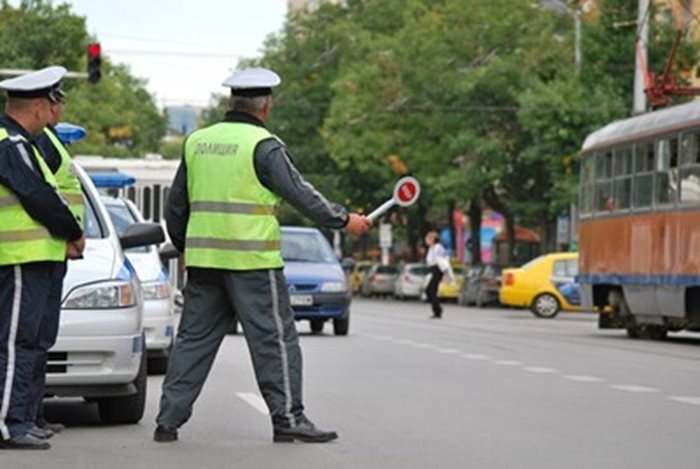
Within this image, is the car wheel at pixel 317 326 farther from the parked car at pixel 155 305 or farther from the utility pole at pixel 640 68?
the utility pole at pixel 640 68

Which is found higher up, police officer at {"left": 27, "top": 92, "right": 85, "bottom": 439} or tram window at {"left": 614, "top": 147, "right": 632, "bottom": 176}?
tram window at {"left": 614, "top": 147, "right": 632, "bottom": 176}

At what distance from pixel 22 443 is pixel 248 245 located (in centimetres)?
155

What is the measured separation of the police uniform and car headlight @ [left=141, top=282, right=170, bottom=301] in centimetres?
631

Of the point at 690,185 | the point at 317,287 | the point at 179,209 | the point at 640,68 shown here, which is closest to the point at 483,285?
the point at 640,68

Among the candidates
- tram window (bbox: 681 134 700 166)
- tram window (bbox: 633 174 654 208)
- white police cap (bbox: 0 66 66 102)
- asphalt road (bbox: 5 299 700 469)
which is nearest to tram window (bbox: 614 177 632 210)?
tram window (bbox: 633 174 654 208)

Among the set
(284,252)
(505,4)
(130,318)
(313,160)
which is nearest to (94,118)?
(313,160)

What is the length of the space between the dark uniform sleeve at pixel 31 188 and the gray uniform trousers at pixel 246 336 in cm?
85

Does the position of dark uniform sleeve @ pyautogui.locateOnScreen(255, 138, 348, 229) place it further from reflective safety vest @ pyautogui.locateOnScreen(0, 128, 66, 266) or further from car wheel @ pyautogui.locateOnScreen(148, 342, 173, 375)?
car wheel @ pyautogui.locateOnScreen(148, 342, 173, 375)

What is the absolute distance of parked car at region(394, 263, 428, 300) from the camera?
71625 mm

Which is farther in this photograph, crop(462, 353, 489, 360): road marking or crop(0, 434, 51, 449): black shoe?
crop(462, 353, 489, 360): road marking

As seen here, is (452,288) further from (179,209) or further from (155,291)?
(179,209)

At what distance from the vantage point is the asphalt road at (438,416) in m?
10.9

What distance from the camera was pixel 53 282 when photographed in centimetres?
1130

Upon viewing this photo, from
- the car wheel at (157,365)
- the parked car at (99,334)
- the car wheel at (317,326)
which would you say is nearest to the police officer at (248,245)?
the parked car at (99,334)
